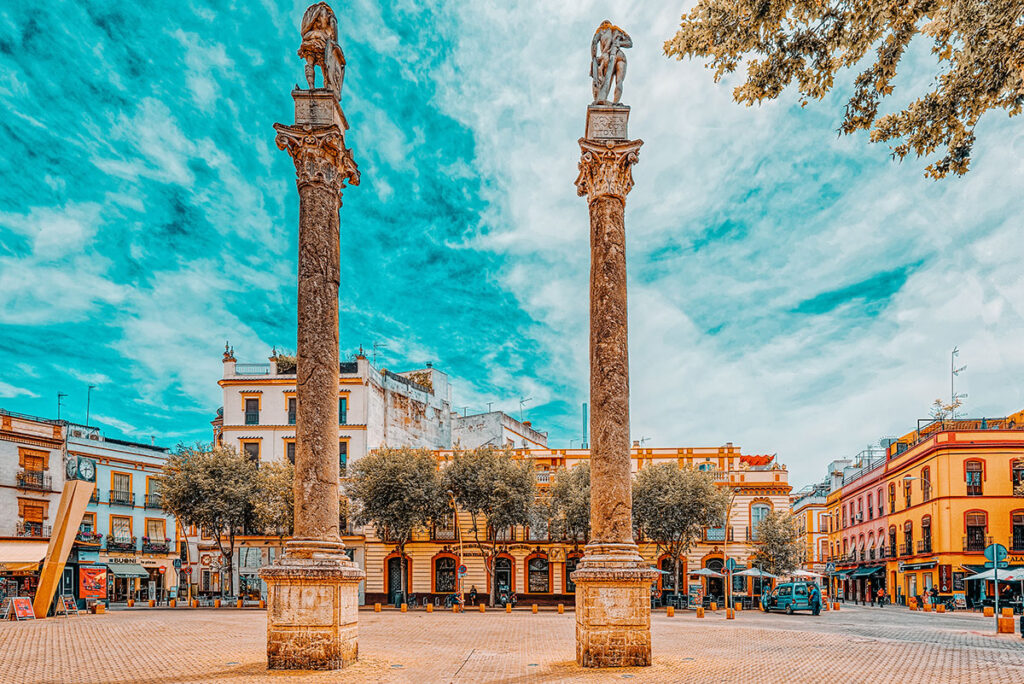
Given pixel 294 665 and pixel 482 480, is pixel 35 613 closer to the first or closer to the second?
pixel 482 480

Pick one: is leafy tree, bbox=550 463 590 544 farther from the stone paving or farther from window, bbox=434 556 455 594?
the stone paving

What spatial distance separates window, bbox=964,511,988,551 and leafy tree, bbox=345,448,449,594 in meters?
26.6

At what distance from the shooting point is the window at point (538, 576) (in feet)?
150

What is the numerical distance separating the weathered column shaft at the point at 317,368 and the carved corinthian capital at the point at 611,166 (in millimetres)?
4346

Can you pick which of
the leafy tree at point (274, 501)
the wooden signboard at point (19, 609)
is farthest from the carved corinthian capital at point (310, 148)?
the leafy tree at point (274, 501)

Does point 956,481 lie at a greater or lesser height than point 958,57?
lesser

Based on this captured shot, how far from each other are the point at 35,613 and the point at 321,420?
20375mm

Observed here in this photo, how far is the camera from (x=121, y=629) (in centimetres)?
→ 2358

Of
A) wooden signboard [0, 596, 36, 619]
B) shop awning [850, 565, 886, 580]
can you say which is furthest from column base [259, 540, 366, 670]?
shop awning [850, 565, 886, 580]

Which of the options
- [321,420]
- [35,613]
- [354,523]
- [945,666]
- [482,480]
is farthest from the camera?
[354,523]

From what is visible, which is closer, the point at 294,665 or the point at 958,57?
the point at 958,57

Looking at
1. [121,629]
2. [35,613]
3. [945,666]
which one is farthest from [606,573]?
[35,613]

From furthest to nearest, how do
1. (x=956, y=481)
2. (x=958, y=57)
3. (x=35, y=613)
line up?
(x=956, y=481), (x=35, y=613), (x=958, y=57)

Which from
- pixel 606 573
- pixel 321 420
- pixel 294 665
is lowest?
pixel 294 665
